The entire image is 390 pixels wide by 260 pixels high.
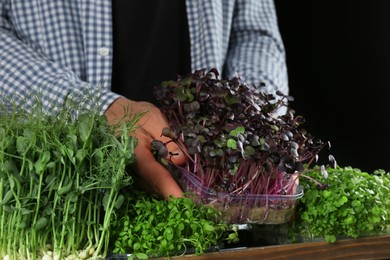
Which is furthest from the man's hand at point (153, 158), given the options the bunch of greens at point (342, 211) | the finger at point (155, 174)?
the bunch of greens at point (342, 211)

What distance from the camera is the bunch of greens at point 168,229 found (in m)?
1.41

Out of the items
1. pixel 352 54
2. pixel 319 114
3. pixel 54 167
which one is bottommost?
pixel 319 114

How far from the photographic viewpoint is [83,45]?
2.51 meters

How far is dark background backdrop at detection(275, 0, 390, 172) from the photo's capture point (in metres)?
3.71

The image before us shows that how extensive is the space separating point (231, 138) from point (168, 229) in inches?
8.8

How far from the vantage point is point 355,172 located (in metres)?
1.78

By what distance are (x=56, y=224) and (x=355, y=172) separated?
77 centimetres

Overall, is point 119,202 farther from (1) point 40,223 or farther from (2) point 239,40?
(2) point 239,40

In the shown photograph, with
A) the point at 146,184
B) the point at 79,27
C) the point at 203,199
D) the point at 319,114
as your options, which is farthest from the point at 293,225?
the point at 319,114

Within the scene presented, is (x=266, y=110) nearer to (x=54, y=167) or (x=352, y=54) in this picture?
(x=54, y=167)

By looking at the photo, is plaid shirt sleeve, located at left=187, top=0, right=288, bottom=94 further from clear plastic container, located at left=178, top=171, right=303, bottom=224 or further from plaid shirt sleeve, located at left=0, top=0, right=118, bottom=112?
clear plastic container, located at left=178, top=171, right=303, bottom=224

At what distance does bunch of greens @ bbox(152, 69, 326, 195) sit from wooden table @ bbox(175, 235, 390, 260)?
0.39 feet

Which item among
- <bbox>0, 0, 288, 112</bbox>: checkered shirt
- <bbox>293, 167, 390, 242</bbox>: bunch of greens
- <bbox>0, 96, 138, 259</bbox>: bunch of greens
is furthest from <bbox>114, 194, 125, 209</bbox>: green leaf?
<bbox>0, 0, 288, 112</bbox>: checkered shirt

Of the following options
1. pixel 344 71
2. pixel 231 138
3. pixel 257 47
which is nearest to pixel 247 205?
pixel 231 138
